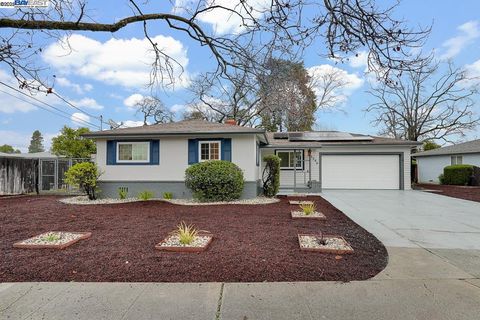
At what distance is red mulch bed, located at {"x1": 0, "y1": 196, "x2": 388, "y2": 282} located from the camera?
392 centimetres

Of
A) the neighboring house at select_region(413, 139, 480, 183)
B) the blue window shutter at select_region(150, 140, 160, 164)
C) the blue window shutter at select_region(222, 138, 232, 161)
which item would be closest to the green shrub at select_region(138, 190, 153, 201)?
the blue window shutter at select_region(150, 140, 160, 164)

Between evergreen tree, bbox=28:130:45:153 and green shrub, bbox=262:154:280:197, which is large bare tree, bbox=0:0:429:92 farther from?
evergreen tree, bbox=28:130:45:153

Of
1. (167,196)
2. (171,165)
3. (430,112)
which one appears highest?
(430,112)

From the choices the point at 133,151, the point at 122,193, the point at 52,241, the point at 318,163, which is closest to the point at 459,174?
the point at 318,163

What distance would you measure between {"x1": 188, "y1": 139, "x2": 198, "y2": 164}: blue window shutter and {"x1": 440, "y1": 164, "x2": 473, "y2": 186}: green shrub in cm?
1835

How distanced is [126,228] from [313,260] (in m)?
4.15

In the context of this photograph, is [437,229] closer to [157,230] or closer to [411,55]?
[411,55]

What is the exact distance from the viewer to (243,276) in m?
3.85

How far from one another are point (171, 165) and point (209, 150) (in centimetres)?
164

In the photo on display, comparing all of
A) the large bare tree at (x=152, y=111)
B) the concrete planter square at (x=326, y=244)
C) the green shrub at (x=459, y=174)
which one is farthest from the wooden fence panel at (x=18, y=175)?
the green shrub at (x=459, y=174)

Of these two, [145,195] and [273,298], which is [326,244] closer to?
[273,298]

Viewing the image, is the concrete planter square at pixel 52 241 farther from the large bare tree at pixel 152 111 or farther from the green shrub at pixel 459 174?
the large bare tree at pixel 152 111

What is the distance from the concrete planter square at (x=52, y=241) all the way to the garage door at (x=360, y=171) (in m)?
14.3

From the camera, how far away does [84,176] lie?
37.7 ft
